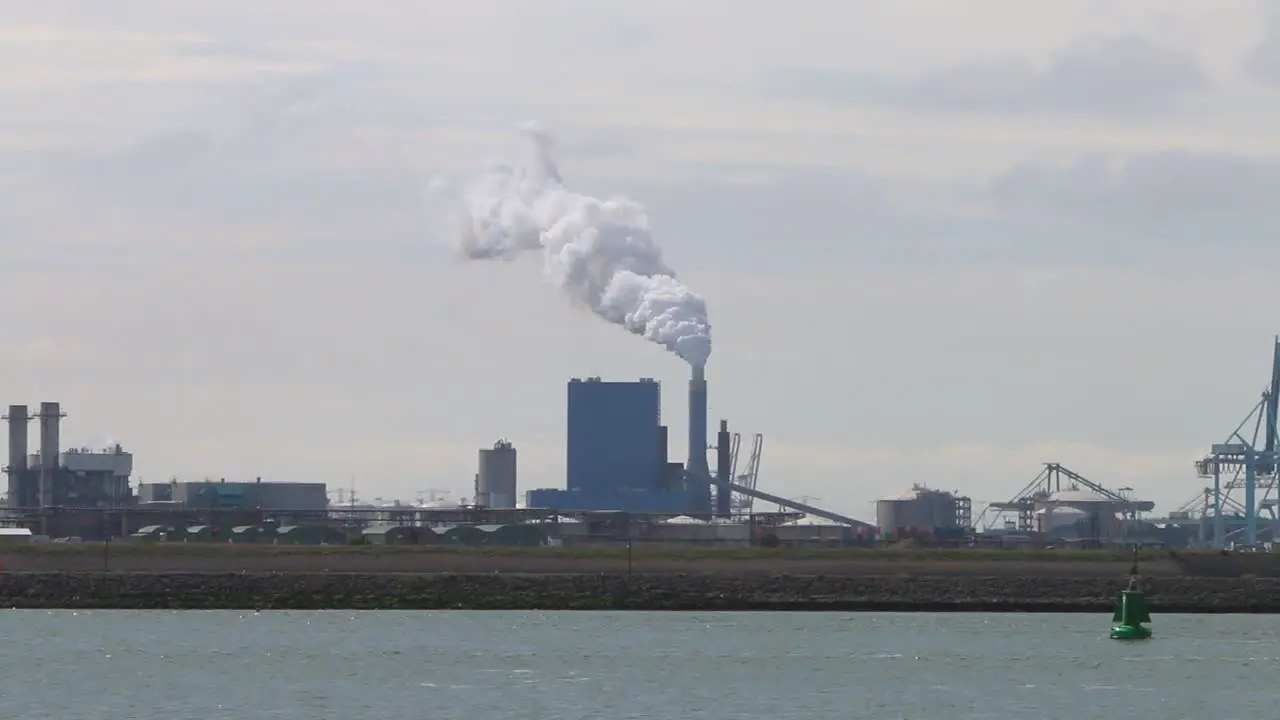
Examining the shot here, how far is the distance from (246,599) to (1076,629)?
3014cm

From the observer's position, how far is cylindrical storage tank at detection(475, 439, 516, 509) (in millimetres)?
178875

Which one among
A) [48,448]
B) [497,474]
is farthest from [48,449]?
[497,474]

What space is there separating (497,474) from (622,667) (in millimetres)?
113913

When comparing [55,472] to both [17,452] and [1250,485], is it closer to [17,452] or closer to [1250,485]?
[17,452]

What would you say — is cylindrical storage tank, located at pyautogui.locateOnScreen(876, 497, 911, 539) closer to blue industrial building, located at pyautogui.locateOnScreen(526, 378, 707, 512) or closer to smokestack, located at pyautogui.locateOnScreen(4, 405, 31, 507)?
blue industrial building, located at pyautogui.locateOnScreen(526, 378, 707, 512)

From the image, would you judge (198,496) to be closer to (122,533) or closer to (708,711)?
(122,533)

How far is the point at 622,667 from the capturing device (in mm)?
66250

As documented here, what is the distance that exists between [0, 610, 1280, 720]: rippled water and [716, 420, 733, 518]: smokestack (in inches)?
3165

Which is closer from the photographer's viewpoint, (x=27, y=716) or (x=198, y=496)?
(x=27, y=716)

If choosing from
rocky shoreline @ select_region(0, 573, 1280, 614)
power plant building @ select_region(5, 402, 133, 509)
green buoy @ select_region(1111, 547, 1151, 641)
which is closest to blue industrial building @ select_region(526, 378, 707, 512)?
power plant building @ select_region(5, 402, 133, 509)

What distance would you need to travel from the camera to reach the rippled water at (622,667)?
187 feet

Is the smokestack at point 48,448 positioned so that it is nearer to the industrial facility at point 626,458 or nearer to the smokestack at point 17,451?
Answer: the smokestack at point 17,451

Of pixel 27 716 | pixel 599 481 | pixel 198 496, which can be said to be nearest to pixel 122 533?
pixel 198 496

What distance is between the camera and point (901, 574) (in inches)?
4171
